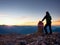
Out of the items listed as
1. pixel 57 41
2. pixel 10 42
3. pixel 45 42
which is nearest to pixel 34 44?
pixel 45 42

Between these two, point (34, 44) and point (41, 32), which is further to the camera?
point (41, 32)

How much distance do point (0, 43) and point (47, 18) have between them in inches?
196

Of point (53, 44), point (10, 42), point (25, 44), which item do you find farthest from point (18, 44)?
point (53, 44)

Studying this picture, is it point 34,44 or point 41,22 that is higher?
A: point 41,22

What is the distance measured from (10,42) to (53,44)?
462 centimetres

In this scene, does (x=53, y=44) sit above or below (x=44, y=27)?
below

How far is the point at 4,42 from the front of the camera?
1945cm

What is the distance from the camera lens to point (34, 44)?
17.0 metres

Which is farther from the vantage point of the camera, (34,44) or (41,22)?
(41,22)

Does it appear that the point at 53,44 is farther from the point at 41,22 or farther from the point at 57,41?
the point at 41,22

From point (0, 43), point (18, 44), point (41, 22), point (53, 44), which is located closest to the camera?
point (53, 44)

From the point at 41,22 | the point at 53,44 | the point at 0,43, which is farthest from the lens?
the point at 41,22

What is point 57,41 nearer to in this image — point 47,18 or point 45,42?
point 45,42

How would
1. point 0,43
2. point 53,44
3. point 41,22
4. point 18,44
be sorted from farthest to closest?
point 41,22 → point 0,43 → point 18,44 → point 53,44
